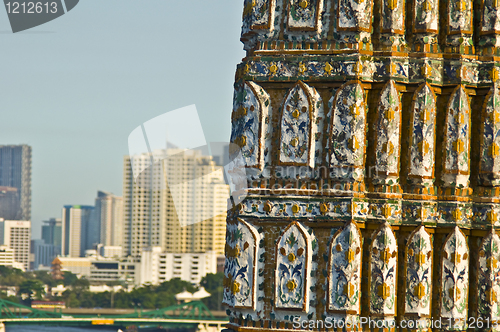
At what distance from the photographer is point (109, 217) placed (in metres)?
88.7

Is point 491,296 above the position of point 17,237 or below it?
above

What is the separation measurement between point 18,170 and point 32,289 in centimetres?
1320

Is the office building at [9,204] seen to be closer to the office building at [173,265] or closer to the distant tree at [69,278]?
the distant tree at [69,278]

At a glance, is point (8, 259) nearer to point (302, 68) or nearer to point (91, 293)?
point (91, 293)

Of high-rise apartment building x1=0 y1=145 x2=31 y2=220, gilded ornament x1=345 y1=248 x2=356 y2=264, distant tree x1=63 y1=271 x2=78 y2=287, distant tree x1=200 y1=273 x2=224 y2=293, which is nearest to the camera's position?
gilded ornament x1=345 y1=248 x2=356 y2=264

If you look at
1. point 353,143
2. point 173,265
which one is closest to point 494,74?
point 353,143

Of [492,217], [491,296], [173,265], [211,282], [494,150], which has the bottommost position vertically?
[211,282]

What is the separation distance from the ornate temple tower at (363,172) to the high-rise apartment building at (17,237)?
255 feet

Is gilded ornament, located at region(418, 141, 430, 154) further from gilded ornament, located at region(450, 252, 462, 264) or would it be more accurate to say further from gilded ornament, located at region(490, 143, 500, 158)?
gilded ornament, located at region(450, 252, 462, 264)

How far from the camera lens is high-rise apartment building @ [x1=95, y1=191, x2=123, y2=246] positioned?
8681 centimetres

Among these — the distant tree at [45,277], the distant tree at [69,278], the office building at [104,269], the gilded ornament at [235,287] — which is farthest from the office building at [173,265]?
the gilded ornament at [235,287]

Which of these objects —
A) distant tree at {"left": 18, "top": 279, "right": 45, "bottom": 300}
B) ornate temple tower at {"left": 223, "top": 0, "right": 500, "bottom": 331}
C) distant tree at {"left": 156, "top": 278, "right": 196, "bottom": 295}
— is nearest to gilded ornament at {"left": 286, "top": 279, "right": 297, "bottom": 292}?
ornate temple tower at {"left": 223, "top": 0, "right": 500, "bottom": 331}

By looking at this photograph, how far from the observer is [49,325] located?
6925 centimetres

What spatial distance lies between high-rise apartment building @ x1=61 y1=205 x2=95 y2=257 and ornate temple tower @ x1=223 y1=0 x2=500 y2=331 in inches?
3514
